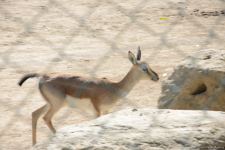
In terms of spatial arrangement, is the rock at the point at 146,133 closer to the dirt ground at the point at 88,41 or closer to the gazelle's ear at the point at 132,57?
the dirt ground at the point at 88,41

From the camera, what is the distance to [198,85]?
5.67 metres

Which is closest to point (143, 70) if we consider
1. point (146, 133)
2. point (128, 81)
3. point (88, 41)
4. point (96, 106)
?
point (128, 81)

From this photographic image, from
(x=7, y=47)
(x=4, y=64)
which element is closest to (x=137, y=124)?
(x=4, y=64)

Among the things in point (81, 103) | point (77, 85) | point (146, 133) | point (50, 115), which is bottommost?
point (50, 115)

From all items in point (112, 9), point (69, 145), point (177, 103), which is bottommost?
point (112, 9)

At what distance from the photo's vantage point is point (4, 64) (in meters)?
8.77

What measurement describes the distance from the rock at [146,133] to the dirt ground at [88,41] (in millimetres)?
2274

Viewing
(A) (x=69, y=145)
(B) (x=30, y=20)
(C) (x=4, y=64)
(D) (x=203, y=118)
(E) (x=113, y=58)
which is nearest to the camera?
(A) (x=69, y=145)

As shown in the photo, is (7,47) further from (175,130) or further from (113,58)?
(175,130)

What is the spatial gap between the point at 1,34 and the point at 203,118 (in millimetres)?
7201

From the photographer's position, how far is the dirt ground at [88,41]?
709 cm

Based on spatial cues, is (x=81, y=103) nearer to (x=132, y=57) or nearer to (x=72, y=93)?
(x=72, y=93)

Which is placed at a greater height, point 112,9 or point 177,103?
point 177,103

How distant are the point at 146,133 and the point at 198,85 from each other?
2204 millimetres
